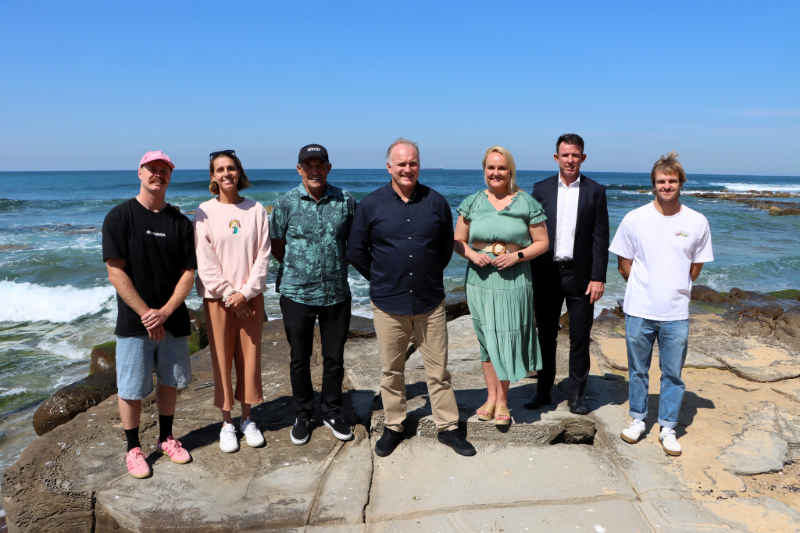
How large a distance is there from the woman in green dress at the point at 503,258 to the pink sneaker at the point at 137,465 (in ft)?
7.65

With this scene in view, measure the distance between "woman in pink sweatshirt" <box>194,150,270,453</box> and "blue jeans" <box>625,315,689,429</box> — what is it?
2.59 meters

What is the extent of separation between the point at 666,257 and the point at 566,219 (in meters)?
0.70

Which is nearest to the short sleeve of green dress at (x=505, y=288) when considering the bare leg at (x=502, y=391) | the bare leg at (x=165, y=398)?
the bare leg at (x=502, y=391)

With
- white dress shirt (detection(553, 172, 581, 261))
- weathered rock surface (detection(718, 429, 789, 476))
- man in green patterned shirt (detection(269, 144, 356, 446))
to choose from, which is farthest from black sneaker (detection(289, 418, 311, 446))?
weathered rock surface (detection(718, 429, 789, 476))

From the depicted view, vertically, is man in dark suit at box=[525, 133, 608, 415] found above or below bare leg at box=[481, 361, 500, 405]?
above

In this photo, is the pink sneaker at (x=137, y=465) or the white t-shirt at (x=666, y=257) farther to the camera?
the white t-shirt at (x=666, y=257)

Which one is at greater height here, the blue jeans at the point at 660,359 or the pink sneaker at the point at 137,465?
the blue jeans at the point at 660,359

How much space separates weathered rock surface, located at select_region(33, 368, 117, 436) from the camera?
5055 mm

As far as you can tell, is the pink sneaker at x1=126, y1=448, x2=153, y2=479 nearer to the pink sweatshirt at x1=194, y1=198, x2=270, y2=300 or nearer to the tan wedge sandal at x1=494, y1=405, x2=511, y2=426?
the pink sweatshirt at x1=194, y1=198, x2=270, y2=300

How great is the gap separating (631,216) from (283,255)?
2.48 meters

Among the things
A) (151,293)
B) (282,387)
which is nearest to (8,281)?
(282,387)

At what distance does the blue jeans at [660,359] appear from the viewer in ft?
11.4

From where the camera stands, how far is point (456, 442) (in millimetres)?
3520

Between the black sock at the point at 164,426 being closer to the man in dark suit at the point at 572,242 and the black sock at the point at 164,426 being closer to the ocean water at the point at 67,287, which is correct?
the ocean water at the point at 67,287
